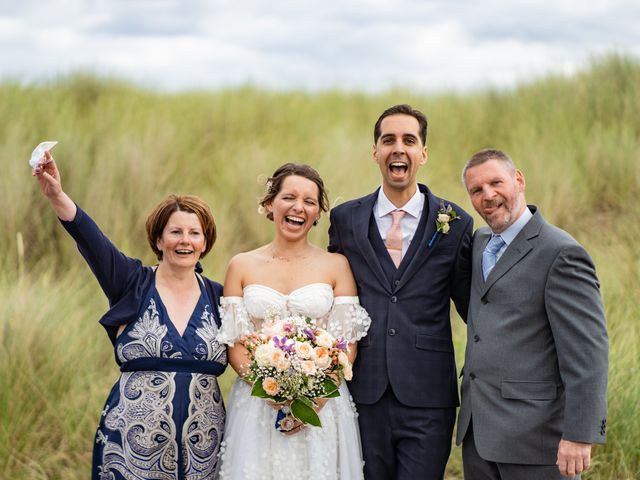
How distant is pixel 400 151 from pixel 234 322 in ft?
4.19

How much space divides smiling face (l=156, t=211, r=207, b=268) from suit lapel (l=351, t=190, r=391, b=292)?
847mm

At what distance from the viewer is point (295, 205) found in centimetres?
443

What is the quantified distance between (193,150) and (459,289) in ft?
25.8

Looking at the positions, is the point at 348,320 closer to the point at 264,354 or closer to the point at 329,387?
the point at 329,387

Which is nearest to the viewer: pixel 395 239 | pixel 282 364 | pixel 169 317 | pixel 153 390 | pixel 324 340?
pixel 282 364

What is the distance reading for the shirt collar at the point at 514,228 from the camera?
4.04 m

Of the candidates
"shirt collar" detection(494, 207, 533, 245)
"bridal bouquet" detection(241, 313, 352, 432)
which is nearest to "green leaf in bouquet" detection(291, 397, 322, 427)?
"bridal bouquet" detection(241, 313, 352, 432)

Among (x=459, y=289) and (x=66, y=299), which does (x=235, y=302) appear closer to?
(x=459, y=289)

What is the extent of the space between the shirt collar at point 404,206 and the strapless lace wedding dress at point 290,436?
0.53 meters

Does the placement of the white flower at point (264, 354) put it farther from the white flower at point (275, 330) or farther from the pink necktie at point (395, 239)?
the pink necktie at point (395, 239)

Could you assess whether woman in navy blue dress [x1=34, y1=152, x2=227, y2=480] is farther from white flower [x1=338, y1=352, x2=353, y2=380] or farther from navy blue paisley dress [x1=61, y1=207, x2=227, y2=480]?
white flower [x1=338, y1=352, x2=353, y2=380]

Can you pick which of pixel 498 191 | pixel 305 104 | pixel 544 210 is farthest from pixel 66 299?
pixel 305 104

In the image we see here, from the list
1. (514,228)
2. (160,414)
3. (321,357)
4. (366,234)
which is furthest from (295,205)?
(160,414)

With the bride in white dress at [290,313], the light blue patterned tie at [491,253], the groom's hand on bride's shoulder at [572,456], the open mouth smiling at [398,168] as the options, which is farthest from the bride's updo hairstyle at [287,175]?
the groom's hand on bride's shoulder at [572,456]
